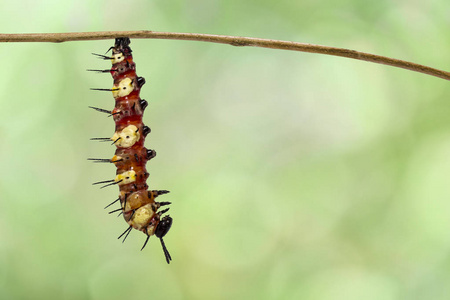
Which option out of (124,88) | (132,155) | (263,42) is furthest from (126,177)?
(263,42)

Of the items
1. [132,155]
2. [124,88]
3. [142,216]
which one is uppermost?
[124,88]

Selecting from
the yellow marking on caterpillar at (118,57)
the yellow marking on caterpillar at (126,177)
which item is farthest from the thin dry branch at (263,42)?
the yellow marking on caterpillar at (126,177)

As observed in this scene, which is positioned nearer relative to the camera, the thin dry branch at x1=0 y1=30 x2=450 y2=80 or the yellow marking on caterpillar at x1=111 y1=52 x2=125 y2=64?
the thin dry branch at x1=0 y1=30 x2=450 y2=80

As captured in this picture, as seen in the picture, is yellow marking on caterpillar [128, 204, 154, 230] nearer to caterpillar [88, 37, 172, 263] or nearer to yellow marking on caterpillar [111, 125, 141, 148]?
caterpillar [88, 37, 172, 263]

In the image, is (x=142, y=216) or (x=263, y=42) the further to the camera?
(x=142, y=216)

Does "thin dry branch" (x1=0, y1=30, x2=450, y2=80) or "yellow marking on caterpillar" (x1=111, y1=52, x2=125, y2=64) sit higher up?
"yellow marking on caterpillar" (x1=111, y1=52, x2=125, y2=64)

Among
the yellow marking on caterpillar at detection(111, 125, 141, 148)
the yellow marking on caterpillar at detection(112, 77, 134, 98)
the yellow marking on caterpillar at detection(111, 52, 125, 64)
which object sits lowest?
the yellow marking on caterpillar at detection(111, 125, 141, 148)

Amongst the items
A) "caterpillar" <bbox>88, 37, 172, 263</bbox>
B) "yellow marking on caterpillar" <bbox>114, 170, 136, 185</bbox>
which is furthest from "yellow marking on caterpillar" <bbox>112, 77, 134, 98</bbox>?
"yellow marking on caterpillar" <bbox>114, 170, 136, 185</bbox>

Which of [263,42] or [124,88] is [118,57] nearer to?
[124,88]

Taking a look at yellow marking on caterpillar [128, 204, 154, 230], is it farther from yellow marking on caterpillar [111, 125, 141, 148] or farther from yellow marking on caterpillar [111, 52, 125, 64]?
yellow marking on caterpillar [111, 52, 125, 64]

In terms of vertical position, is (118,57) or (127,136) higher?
(118,57)

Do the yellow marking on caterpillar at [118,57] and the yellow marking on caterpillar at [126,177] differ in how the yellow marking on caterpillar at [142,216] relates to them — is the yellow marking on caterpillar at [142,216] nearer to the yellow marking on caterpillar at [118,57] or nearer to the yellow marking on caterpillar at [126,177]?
the yellow marking on caterpillar at [126,177]
